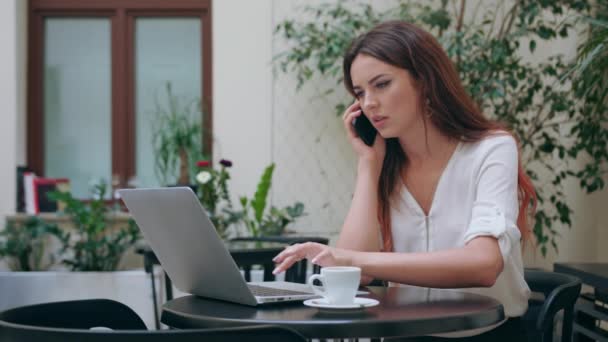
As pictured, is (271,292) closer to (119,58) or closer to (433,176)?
(433,176)

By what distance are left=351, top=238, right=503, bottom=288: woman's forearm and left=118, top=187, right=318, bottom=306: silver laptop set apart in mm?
123

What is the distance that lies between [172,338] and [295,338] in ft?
0.48

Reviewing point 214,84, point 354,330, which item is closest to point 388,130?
point 354,330

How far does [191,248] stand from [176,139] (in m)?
→ 3.39

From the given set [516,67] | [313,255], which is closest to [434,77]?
[313,255]

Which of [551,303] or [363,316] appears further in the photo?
[551,303]

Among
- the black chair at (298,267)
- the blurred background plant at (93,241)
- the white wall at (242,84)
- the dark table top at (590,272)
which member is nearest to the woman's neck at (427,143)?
the dark table top at (590,272)

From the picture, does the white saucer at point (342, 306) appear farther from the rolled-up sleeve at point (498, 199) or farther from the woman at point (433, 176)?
the rolled-up sleeve at point (498, 199)

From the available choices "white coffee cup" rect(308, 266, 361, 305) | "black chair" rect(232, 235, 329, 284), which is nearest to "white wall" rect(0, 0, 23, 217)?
"black chair" rect(232, 235, 329, 284)

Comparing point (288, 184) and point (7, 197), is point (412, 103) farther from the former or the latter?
point (7, 197)

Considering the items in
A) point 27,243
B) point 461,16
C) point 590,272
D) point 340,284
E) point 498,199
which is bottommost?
point 27,243

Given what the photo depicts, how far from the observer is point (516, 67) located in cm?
415

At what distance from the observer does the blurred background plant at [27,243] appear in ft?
13.9

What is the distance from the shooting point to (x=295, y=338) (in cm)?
99
